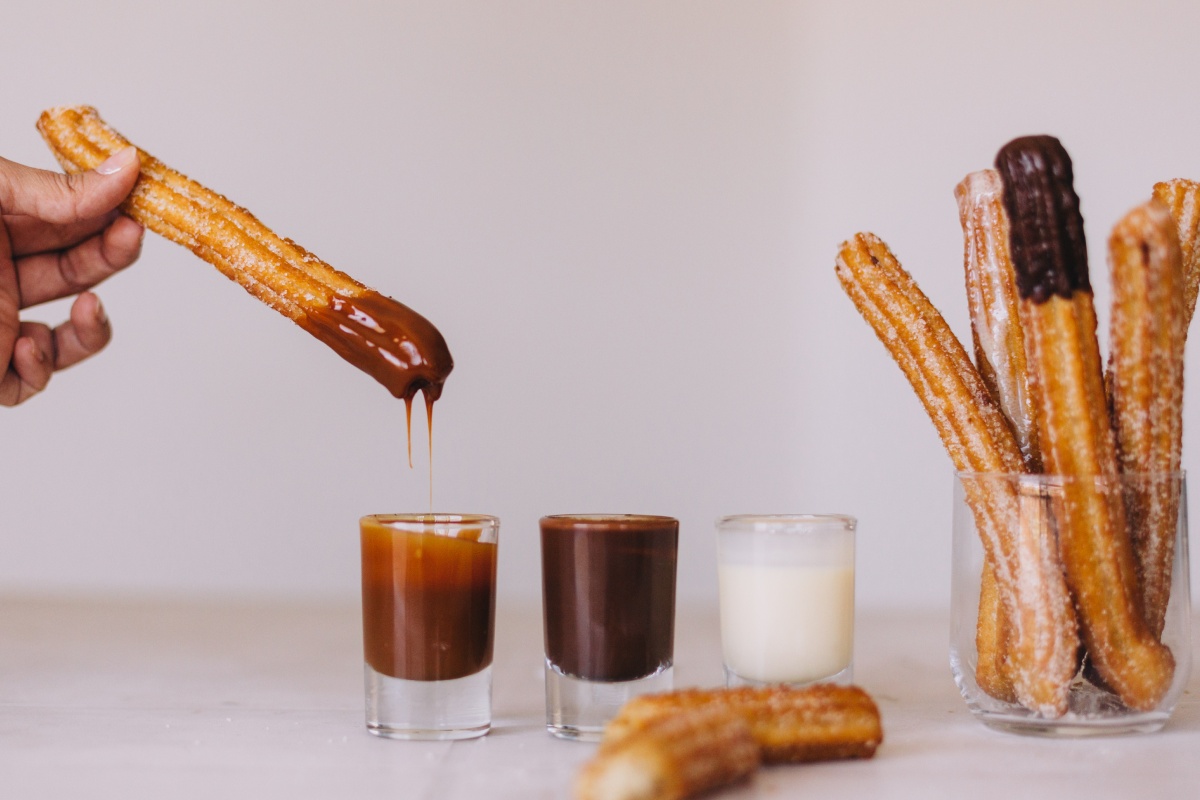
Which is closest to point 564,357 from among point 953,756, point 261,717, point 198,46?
point 198,46

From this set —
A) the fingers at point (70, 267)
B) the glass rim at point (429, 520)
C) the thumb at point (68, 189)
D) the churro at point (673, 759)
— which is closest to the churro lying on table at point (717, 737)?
the churro at point (673, 759)

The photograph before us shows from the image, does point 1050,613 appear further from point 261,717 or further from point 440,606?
point 261,717

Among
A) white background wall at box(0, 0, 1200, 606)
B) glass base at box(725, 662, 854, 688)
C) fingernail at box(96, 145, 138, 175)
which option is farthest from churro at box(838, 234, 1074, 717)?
white background wall at box(0, 0, 1200, 606)

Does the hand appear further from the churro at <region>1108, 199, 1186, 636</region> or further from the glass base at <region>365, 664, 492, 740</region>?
the churro at <region>1108, 199, 1186, 636</region>

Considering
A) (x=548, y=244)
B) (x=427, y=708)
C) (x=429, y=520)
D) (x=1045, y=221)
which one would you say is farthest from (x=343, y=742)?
(x=548, y=244)

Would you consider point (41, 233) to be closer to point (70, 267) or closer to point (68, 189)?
point (70, 267)

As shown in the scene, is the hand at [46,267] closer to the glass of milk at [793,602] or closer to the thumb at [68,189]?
the thumb at [68,189]
